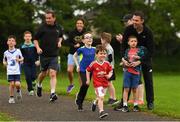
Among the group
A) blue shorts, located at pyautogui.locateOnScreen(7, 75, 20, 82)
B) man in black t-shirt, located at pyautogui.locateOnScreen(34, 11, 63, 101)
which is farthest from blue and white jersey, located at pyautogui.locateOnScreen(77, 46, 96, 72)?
blue shorts, located at pyautogui.locateOnScreen(7, 75, 20, 82)

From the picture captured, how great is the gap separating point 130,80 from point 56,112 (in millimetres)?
1897

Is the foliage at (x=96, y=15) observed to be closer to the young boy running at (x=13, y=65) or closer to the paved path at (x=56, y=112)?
the young boy running at (x=13, y=65)

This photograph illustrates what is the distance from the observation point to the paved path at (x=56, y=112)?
35.0 feet

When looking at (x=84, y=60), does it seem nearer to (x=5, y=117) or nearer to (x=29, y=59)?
(x=5, y=117)

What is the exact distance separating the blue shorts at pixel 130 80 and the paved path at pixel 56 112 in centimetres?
73

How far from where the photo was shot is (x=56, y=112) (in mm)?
11539

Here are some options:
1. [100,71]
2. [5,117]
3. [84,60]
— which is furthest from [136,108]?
[5,117]

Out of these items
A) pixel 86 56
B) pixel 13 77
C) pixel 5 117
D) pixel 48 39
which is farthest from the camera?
pixel 13 77

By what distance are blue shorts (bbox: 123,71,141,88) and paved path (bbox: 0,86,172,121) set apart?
28.6 inches

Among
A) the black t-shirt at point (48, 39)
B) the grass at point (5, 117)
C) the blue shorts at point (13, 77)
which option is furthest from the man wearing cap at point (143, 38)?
the blue shorts at point (13, 77)

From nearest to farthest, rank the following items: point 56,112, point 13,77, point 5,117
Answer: point 5,117 → point 56,112 → point 13,77

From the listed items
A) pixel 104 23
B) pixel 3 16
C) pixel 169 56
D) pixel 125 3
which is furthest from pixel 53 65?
pixel 169 56

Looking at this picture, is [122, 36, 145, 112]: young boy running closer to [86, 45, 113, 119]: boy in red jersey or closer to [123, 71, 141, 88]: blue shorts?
[123, 71, 141, 88]: blue shorts

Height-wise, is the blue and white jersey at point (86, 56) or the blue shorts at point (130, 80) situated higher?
the blue and white jersey at point (86, 56)
